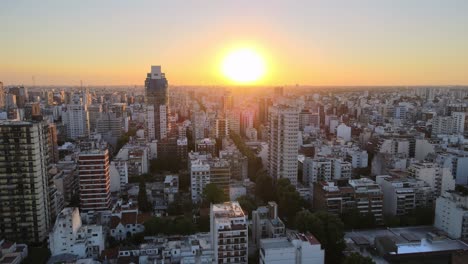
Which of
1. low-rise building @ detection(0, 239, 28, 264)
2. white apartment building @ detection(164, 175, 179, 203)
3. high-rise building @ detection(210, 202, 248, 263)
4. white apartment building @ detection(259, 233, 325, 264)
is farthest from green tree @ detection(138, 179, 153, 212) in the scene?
white apartment building @ detection(259, 233, 325, 264)

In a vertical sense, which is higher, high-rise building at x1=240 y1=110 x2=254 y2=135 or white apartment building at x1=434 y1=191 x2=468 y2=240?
high-rise building at x1=240 y1=110 x2=254 y2=135

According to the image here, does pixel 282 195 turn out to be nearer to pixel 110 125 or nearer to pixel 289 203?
pixel 289 203

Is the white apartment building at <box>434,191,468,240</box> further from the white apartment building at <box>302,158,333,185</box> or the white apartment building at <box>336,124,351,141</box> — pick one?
the white apartment building at <box>336,124,351,141</box>

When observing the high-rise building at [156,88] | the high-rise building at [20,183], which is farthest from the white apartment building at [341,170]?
the high-rise building at [156,88]

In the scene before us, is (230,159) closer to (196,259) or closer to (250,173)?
(250,173)

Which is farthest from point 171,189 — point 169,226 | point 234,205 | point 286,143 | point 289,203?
point 234,205

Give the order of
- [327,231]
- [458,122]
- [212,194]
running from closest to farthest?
[327,231], [212,194], [458,122]

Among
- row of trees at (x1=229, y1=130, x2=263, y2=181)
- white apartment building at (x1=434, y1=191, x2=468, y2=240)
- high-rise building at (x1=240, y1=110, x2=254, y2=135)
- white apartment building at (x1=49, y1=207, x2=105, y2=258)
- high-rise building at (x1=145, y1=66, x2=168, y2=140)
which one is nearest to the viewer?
white apartment building at (x1=49, y1=207, x2=105, y2=258)
